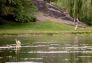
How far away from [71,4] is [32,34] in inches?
518

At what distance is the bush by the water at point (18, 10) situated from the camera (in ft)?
220

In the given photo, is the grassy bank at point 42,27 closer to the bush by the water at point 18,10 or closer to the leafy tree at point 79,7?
the bush by the water at point 18,10

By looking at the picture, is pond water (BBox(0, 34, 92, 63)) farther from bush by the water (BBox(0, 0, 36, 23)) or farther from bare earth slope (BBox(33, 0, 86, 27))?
bare earth slope (BBox(33, 0, 86, 27))

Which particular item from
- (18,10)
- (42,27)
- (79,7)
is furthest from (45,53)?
(18,10)

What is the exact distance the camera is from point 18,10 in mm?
69938

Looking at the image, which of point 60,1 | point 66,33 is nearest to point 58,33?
point 66,33

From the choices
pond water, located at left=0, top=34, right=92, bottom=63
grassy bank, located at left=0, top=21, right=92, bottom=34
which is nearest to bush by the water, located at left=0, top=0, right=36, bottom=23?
grassy bank, located at left=0, top=21, right=92, bottom=34

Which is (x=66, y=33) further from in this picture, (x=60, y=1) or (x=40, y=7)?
(x=40, y=7)

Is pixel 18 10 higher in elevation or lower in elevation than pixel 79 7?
lower

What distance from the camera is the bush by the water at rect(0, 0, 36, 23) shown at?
6712 centimetres

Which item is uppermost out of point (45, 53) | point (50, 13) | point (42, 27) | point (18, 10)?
point (45, 53)

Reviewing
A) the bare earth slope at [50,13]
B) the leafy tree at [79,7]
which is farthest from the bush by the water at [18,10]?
the leafy tree at [79,7]

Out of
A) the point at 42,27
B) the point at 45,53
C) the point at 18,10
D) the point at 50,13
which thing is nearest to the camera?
the point at 45,53

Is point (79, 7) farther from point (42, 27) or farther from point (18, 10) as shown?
point (18, 10)
